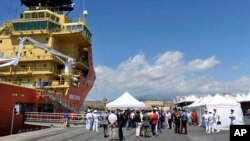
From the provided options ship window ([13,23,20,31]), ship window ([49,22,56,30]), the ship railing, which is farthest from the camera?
ship window ([13,23,20,31])

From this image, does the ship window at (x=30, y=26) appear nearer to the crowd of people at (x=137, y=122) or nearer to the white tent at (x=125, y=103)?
the white tent at (x=125, y=103)

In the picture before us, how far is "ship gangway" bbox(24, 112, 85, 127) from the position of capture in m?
26.8

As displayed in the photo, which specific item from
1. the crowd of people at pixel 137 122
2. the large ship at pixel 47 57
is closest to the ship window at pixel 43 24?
the large ship at pixel 47 57

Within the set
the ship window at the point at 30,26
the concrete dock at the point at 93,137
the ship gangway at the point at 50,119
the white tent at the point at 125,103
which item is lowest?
the concrete dock at the point at 93,137

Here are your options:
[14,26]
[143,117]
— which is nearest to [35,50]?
[14,26]

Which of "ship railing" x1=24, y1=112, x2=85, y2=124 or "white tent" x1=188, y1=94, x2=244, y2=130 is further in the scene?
"ship railing" x1=24, y1=112, x2=85, y2=124

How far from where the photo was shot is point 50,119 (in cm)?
2856

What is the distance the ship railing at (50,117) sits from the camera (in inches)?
1069

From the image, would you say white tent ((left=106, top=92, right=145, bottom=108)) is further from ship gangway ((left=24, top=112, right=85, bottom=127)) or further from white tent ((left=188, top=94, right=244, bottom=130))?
white tent ((left=188, top=94, right=244, bottom=130))

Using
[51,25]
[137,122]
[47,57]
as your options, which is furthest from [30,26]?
[137,122]

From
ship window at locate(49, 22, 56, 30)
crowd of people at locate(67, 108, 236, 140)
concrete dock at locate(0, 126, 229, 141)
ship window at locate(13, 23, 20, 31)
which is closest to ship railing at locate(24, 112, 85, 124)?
crowd of people at locate(67, 108, 236, 140)

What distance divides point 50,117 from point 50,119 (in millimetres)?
228

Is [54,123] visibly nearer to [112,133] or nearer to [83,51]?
[112,133]

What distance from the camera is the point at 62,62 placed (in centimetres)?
3556
